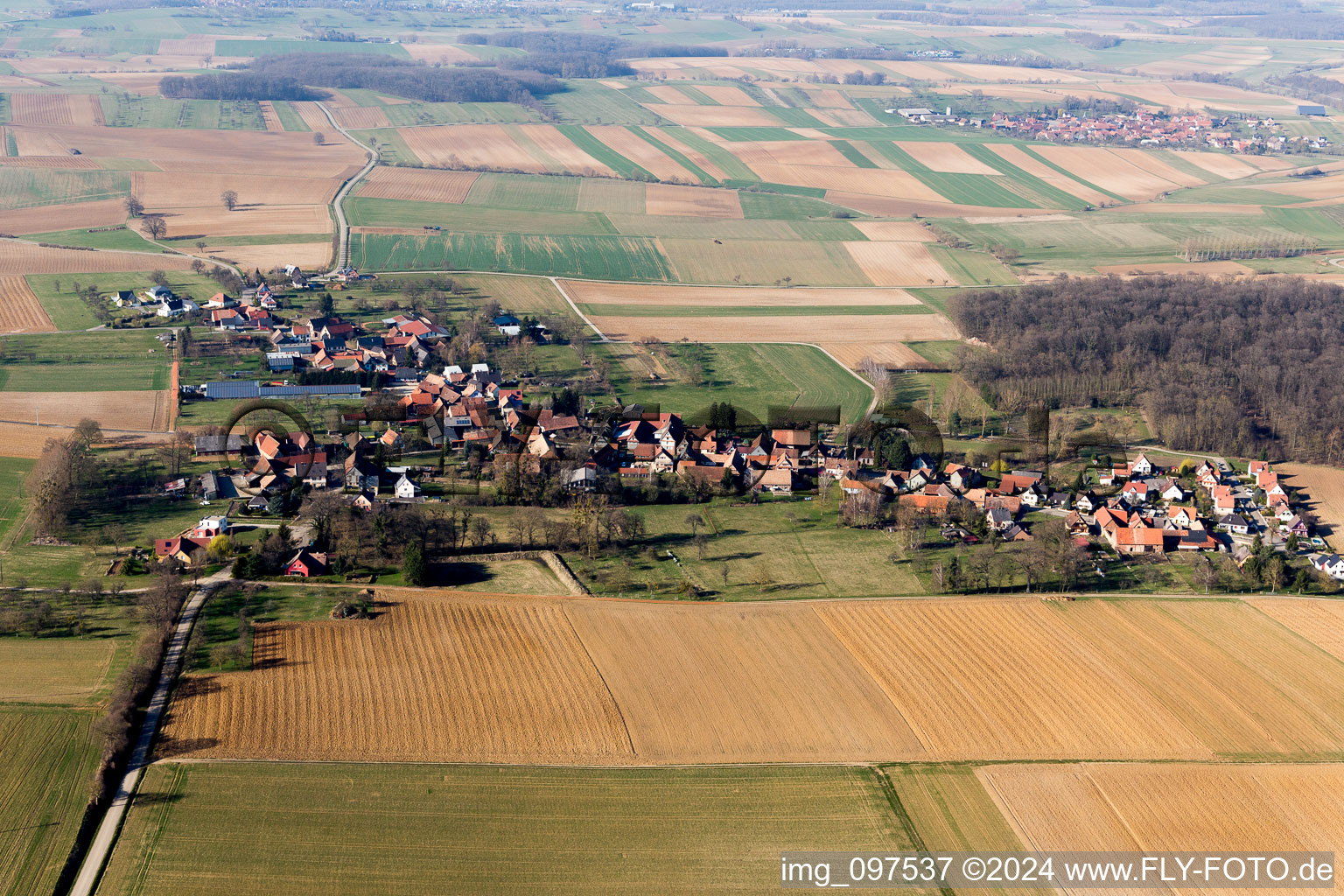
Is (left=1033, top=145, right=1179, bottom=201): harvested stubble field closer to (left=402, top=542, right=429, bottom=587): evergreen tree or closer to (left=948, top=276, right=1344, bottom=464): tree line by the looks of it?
(left=948, top=276, right=1344, bottom=464): tree line

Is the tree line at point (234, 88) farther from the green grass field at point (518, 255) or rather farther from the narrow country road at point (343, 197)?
the green grass field at point (518, 255)

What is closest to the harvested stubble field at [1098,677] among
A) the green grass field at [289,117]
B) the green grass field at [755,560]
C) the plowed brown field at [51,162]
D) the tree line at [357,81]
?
the green grass field at [755,560]

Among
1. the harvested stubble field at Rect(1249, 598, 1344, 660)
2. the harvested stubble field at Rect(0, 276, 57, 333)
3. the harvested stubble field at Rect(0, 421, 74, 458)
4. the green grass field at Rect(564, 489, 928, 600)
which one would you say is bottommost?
the harvested stubble field at Rect(0, 421, 74, 458)

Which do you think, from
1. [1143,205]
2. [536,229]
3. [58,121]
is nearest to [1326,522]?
[536,229]

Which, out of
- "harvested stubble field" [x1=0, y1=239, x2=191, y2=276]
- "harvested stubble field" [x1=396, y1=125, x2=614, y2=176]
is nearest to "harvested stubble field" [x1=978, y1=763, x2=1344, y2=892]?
"harvested stubble field" [x1=0, y1=239, x2=191, y2=276]

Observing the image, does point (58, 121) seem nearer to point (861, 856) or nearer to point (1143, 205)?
point (1143, 205)

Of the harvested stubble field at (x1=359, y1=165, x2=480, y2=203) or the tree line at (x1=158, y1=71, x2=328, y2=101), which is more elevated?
the tree line at (x1=158, y1=71, x2=328, y2=101)

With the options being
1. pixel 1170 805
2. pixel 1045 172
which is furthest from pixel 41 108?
pixel 1170 805
